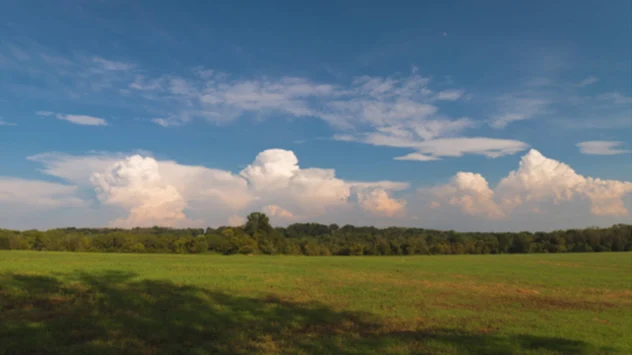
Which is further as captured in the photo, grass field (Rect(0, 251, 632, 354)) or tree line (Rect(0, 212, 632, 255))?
tree line (Rect(0, 212, 632, 255))

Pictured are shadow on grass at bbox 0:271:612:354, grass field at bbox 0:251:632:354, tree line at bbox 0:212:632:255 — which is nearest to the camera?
shadow on grass at bbox 0:271:612:354

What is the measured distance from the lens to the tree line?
87125 mm

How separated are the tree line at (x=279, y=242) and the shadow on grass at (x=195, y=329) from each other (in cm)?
7583

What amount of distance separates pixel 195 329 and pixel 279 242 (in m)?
91.4

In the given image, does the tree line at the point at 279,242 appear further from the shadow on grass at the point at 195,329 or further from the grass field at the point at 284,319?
the shadow on grass at the point at 195,329

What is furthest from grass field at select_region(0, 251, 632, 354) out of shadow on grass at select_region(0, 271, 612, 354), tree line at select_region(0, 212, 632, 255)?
tree line at select_region(0, 212, 632, 255)

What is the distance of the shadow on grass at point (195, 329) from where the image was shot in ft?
35.6

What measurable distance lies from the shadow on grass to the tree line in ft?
249

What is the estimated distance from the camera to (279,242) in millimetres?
103250

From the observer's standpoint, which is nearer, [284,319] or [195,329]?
[195,329]

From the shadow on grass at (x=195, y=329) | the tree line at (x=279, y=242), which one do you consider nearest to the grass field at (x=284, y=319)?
the shadow on grass at (x=195, y=329)

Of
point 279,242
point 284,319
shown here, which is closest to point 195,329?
point 284,319

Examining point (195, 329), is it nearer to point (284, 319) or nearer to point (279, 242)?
point (284, 319)

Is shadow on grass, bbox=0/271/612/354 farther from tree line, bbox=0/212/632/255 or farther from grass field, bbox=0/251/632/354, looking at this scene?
tree line, bbox=0/212/632/255
